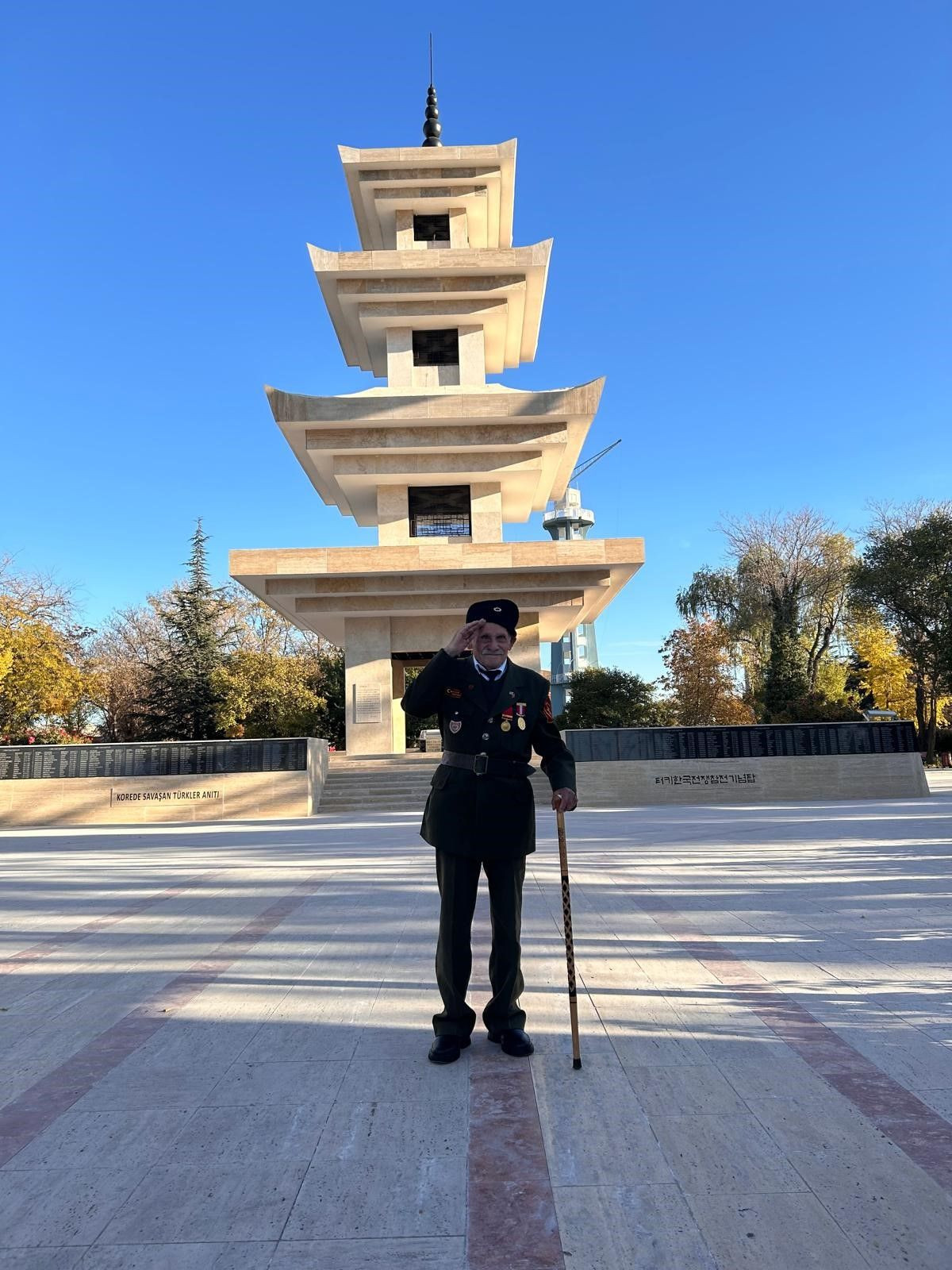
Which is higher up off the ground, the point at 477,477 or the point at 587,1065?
the point at 477,477

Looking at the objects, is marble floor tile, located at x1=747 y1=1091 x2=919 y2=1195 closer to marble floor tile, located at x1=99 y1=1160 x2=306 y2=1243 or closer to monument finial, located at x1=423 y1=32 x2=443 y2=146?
marble floor tile, located at x1=99 y1=1160 x2=306 y2=1243

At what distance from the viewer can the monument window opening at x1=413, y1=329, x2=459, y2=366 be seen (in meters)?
25.4

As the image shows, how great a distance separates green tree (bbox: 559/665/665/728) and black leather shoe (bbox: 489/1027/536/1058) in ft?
68.4

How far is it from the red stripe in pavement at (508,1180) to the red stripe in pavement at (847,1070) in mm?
1136

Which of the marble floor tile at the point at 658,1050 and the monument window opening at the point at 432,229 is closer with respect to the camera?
the marble floor tile at the point at 658,1050

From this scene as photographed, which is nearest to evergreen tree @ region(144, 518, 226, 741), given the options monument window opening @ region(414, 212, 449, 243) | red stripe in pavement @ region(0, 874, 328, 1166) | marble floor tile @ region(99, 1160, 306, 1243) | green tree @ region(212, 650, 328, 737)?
green tree @ region(212, 650, 328, 737)

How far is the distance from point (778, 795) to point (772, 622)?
19.8m

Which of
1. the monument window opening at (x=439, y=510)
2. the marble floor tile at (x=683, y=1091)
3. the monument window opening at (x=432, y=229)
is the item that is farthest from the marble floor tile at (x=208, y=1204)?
the monument window opening at (x=432, y=229)

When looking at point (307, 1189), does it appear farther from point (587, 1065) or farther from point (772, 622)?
point (772, 622)

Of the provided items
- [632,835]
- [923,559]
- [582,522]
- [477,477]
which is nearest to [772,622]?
[923,559]

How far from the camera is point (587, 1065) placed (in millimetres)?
3336

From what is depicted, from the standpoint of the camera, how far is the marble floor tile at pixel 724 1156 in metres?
2.39

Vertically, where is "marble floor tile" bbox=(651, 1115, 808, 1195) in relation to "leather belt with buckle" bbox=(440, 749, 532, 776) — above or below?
below

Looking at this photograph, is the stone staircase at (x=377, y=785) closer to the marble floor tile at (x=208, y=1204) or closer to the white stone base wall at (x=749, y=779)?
the white stone base wall at (x=749, y=779)
